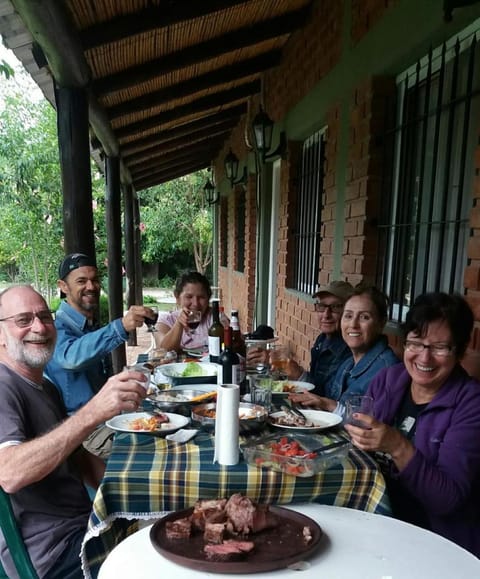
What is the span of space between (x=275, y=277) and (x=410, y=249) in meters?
2.94

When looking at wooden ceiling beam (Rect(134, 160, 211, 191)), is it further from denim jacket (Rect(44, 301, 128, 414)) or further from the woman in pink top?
denim jacket (Rect(44, 301, 128, 414))

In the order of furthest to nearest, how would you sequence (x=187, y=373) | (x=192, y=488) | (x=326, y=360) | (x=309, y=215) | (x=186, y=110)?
(x=186, y=110), (x=309, y=215), (x=326, y=360), (x=187, y=373), (x=192, y=488)

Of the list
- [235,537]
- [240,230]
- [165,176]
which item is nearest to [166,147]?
[240,230]

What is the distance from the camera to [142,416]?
1.69m

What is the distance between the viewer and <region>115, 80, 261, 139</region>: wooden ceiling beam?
498 cm

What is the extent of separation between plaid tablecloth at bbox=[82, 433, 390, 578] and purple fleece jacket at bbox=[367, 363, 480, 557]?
163 millimetres

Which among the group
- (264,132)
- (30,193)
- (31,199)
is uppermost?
(264,132)

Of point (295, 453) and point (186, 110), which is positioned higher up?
point (186, 110)

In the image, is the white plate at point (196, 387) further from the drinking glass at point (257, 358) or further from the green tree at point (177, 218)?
the green tree at point (177, 218)

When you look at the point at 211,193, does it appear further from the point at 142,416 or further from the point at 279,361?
the point at 142,416

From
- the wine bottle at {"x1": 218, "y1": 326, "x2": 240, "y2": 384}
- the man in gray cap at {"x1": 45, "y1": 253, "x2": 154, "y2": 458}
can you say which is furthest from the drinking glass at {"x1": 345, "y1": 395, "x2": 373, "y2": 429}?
the man in gray cap at {"x1": 45, "y1": 253, "x2": 154, "y2": 458}

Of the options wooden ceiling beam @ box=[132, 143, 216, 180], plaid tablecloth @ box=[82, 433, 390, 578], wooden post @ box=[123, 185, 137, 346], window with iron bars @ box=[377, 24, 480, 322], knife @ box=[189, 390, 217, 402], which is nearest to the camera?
plaid tablecloth @ box=[82, 433, 390, 578]

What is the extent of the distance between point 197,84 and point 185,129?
6.42ft

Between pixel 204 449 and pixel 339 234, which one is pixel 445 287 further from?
pixel 204 449
